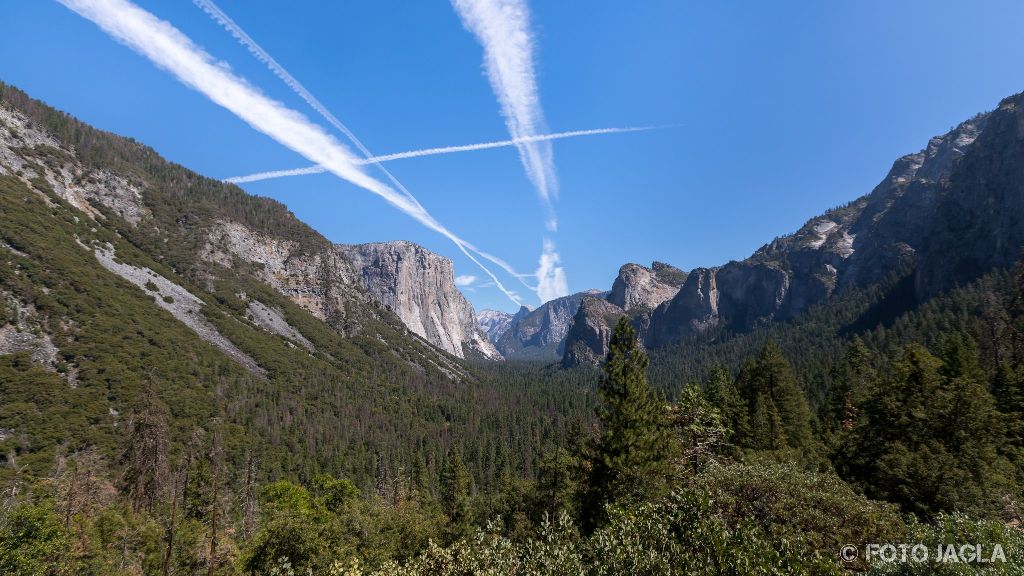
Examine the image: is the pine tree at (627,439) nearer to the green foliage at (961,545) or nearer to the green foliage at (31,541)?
the green foliage at (961,545)

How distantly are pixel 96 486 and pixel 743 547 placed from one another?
136 ft

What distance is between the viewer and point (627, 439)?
25641 millimetres

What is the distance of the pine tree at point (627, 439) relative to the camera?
80.7ft

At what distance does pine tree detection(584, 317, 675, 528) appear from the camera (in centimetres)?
2461

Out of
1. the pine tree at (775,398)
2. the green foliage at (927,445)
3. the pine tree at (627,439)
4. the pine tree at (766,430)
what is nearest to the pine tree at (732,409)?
the pine tree at (766,430)

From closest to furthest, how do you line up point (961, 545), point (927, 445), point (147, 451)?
point (961, 545) < point (927, 445) < point (147, 451)

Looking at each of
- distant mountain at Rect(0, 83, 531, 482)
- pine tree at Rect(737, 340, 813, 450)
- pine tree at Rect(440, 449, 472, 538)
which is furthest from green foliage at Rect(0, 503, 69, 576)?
pine tree at Rect(737, 340, 813, 450)

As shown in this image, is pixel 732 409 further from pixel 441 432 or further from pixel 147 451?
pixel 441 432

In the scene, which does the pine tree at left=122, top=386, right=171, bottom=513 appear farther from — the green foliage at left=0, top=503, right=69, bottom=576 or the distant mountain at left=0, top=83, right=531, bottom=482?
the green foliage at left=0, top=503, right=69, bottom=576

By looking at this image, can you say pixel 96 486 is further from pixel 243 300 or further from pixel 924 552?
pixel 243 300

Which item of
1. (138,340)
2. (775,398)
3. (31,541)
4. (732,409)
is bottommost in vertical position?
(31,541)

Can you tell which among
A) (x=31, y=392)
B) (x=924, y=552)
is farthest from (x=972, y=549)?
(x=31, y=392)

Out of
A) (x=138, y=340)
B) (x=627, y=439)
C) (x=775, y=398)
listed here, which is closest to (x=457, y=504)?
(x=627, y=439)

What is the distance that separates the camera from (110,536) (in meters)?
28.1
